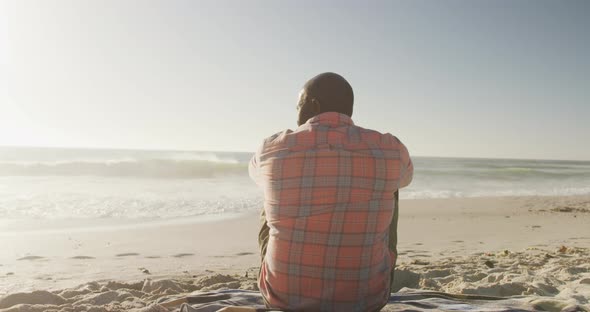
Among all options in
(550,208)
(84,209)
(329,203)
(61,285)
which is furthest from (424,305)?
(550,208)

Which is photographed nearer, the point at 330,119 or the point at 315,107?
the point at 330,119

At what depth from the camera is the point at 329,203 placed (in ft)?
6.92

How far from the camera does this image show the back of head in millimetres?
2307

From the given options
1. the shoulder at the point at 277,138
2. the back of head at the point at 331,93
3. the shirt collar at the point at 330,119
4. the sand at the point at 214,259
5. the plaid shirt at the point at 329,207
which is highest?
the back of head at the point at 331,93

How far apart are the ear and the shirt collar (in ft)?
0.24

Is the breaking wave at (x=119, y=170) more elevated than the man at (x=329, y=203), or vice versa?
the man at (x=329, y=203)

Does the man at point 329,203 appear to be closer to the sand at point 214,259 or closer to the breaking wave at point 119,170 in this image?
the sand at point 214,259

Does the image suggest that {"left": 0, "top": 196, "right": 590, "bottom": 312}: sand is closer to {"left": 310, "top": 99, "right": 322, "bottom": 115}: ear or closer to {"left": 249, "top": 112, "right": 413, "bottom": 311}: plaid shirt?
{"left": 249, "top": 112, "right": 413, "bottom": 311}: plaid shirt

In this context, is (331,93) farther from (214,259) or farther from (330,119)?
(214,259)

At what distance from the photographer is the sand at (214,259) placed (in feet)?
12.8

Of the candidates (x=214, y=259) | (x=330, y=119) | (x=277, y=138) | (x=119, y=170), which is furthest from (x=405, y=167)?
(x=119, y=170)

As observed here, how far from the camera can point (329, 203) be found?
2.11 metres

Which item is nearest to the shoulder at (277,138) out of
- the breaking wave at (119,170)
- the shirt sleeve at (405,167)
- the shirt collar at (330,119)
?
the shirt collar at (330,119)

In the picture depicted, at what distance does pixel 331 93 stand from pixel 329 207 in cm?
57
